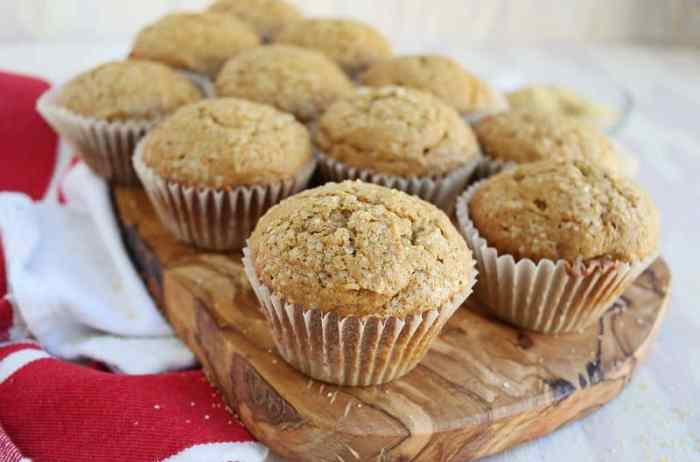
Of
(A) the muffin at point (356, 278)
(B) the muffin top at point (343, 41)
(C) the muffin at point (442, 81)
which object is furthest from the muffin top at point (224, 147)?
(B) the muffin top at point (343, 41)

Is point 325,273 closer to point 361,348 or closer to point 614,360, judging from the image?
point 361,348

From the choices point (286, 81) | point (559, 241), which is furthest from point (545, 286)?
point (286, 81)

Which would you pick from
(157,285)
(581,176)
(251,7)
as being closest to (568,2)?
(251,7)

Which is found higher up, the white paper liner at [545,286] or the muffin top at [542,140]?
the muffin top at [542,140]

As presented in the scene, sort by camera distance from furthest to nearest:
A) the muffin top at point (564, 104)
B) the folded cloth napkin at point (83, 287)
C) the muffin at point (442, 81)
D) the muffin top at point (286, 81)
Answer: the muffin top at point (564, 104) → the muffin at point (442, 81) → the muffin top at point (286, 81) → the folded cloth napkin at point (83, 287)

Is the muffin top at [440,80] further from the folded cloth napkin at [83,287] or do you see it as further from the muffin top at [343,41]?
the folded cloth napkin at [83,287]

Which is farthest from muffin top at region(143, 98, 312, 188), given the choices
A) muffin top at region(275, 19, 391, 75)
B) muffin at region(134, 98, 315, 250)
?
muffin top at region(275, 19, 391, 75)

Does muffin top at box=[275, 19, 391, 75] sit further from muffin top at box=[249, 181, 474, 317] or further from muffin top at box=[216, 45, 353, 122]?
muffin top at box=[249, 181, 474, 317]
